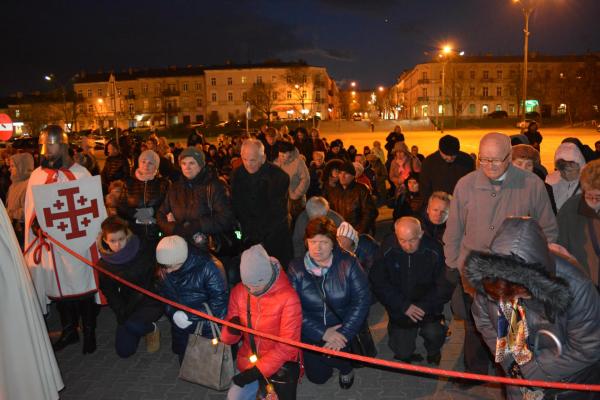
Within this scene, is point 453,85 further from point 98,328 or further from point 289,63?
point 98,328

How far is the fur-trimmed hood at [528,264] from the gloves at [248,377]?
2036mm

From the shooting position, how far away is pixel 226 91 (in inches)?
3895

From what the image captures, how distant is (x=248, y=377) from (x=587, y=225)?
2926 millimetres

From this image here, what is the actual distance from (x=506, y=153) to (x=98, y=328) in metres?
5.01

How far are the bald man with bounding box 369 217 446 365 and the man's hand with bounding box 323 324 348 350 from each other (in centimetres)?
92

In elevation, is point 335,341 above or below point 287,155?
below

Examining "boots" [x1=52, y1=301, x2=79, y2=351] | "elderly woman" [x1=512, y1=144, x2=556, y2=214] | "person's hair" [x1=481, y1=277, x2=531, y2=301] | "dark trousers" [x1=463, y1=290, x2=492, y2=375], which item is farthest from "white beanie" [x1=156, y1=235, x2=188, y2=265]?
"elderly woman" [x1=512, y1=144, x2=556, y2=214]

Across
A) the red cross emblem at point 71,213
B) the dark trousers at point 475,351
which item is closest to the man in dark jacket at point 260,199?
the red cross emblem at point 71,213

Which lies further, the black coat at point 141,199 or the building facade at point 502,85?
the building facade at point 502,85

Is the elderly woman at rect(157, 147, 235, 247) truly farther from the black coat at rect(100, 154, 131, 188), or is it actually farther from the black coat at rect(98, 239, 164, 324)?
the black coat at rect(100, 154, 131, 188)

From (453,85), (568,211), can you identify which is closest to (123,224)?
(568,211)

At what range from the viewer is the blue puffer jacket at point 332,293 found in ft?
14.8

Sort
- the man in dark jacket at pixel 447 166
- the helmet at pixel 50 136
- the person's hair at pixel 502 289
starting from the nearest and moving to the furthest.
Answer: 1. the person's hair at pixel 502 289
2. the helmet at pixel 50 136
3. the man in dark jacket at pixel 447 166

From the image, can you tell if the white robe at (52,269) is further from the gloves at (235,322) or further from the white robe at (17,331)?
the gloves at (235,322)
